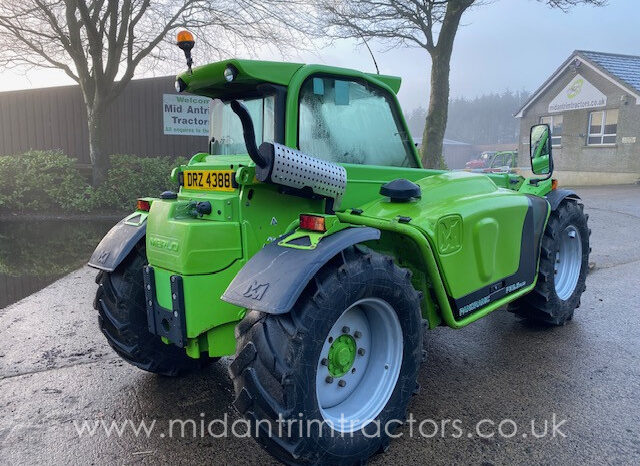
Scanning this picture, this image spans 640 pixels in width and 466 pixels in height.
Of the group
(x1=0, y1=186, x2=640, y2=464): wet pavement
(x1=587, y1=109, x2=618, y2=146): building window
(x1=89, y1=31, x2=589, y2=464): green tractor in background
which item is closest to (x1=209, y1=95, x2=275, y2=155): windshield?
(x1=89, y1=31, x2=589, y2=464): green tractor in background

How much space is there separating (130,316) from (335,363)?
1.49m

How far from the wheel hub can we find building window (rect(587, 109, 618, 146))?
78.1ft

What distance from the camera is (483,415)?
3.12 metres

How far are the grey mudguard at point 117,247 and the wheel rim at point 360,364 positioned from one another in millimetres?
1548

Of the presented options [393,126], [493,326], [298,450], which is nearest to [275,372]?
[298,450]

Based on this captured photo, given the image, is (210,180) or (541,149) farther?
(541,149)

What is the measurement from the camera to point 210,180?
3.01 meters

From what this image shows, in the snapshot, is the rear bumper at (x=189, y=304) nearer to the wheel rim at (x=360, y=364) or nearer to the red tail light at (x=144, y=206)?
the wheel rim at (x=360, y=364)

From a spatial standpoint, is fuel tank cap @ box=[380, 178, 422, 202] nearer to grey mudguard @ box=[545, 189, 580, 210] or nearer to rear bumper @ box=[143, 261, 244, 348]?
rear bumper @ box=[143, 261, 244, 348]

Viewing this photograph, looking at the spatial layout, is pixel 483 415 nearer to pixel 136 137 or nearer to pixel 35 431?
pixel 35 431

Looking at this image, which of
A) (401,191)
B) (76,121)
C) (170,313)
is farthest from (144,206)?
(76,121)

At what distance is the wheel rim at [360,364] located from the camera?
8.80 ft

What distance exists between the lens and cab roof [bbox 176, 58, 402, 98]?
9.00 ft

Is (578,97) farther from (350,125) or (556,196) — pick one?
(350,125)
